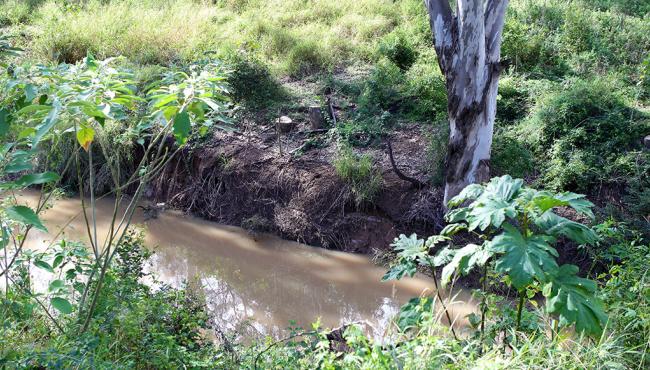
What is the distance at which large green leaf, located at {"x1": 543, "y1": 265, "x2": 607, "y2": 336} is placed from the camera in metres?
2.96

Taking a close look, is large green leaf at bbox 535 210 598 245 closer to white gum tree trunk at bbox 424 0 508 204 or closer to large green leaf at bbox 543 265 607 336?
large green leaf at bbox 543 265 607 336

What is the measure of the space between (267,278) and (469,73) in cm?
303

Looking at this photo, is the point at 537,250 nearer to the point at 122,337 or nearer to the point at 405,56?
the point at 122,337

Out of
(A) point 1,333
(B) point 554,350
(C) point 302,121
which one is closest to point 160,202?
(C) point 302,121

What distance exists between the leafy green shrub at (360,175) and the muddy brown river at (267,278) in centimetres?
70

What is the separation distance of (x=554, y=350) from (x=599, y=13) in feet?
25.9

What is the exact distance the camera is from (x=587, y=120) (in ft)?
24.7

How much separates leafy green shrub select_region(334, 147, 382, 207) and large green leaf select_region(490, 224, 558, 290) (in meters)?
4.41

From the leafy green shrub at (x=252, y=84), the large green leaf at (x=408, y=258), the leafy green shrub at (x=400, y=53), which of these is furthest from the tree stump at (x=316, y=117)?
the large green leaf at (x=408, y=258)

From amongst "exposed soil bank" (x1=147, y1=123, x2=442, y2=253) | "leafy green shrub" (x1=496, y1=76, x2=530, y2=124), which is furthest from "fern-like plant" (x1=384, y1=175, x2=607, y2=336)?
"leafy green shrub" (x1=496, y1=76, x2=530, y2=124)

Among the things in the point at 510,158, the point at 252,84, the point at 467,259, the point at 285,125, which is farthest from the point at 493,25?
the point at 467,259

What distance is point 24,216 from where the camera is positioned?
2.73 metres

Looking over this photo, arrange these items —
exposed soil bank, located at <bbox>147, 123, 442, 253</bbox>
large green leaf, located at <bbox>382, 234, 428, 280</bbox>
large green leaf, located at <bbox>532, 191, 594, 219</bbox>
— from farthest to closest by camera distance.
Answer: exposed soil bank, located at <bbox>147, 123, 442, 253</bbox> → large green leaf, located at <bbox>382, 234, 428, 280</bbox> → large green leaf, located at <bbox>532, 191, 594, 219</bbox>

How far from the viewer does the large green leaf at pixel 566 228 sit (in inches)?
121
